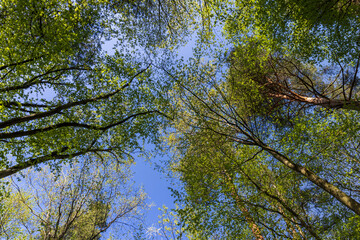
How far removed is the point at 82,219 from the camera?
39.5 feet

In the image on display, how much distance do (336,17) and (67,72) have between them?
12.5 m

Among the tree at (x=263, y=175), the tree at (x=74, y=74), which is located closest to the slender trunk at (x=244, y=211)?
the tree at (x=263, y=175)

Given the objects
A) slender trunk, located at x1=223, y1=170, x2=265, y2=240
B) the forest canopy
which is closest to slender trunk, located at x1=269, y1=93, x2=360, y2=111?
the forest canopy

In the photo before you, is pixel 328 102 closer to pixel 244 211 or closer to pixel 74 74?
pixel 244 211

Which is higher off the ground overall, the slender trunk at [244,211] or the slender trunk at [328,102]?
the slender trunk at [328,102]

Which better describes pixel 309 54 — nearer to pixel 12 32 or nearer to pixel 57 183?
pixel 12 32

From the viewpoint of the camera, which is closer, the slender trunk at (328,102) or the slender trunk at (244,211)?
the slender trunk at (328,102)

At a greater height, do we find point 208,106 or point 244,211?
point 208,106

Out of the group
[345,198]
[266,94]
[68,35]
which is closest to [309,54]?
[266,94]

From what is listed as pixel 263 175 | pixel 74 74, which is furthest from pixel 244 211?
pixel 74 74

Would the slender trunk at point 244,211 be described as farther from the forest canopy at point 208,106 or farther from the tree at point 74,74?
the tree at point 74,74

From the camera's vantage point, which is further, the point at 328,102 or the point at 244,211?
the point at 328,102

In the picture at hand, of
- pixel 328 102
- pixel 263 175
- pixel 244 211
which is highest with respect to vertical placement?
pixel 328 102

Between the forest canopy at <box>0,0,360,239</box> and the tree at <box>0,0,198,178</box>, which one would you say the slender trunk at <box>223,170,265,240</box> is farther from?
the tree at <box>0,0,198,178</box>
